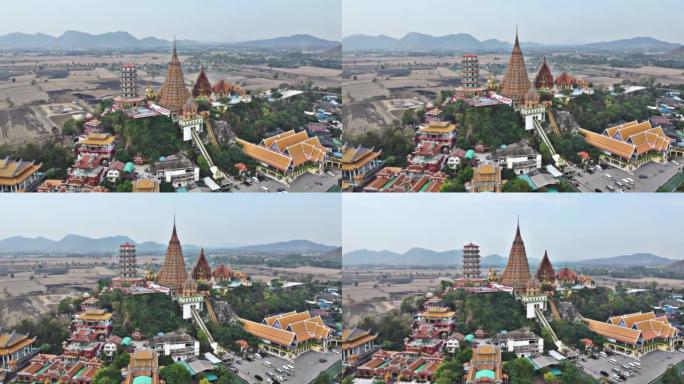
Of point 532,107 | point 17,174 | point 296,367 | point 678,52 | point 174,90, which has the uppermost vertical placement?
point 678,52

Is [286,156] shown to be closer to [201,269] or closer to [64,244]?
[201,269]

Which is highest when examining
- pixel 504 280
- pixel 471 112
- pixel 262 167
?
pixel 471 112

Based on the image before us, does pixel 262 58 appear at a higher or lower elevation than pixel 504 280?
higher

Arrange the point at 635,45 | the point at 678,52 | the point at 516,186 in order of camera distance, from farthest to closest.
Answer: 1. the point at 635,45
2. the point at 678,52
3. the point at 516,186

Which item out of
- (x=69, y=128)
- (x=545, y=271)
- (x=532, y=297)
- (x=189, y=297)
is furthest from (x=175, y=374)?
(x=545, y=271)

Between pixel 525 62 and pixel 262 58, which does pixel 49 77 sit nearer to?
pixel 262 58

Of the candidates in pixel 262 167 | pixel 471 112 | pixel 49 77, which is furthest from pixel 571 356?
pixel 49 77

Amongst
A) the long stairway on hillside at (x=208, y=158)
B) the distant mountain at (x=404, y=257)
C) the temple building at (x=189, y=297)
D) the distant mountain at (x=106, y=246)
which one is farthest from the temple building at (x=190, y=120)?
the distant mountain at (x=404, y=257)
